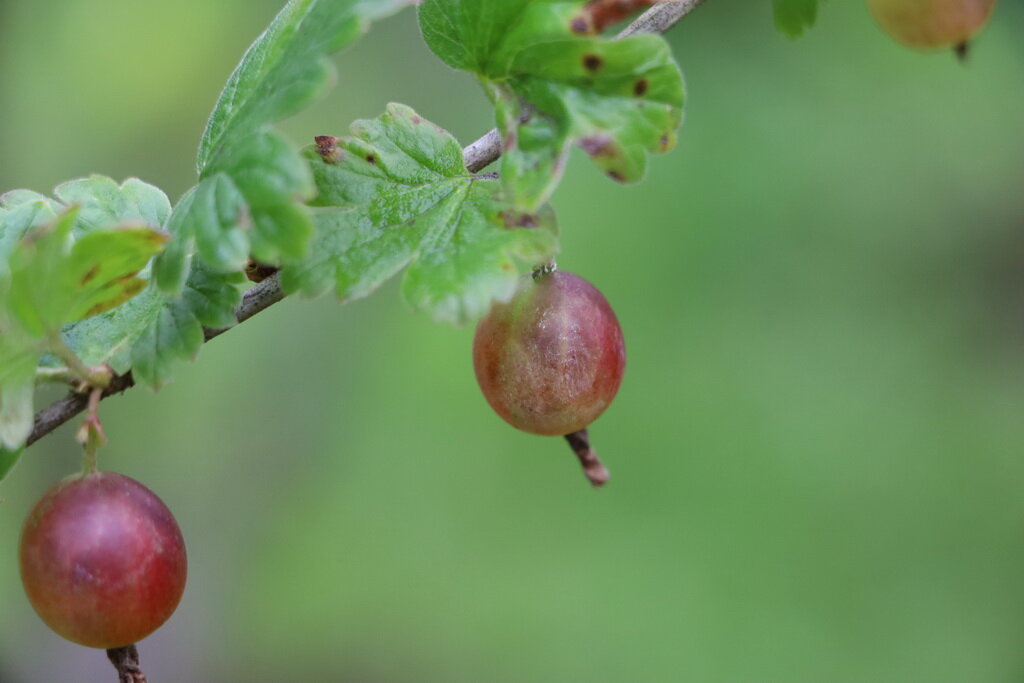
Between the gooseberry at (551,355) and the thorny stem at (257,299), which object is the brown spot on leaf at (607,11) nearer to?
the thorny stem at (257,299)

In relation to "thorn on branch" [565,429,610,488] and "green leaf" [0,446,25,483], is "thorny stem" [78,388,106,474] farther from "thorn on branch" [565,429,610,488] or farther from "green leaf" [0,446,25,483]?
"thorn on branch" [565,429,610,488]

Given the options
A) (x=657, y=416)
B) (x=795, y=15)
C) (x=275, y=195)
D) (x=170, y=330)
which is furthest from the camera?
(x=657, y=416)

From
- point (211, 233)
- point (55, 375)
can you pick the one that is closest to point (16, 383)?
point (55, 375)

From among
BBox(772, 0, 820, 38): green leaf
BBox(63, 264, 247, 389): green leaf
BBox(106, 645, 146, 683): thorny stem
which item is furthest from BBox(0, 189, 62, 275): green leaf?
BBox(772, 0, 820, 38): green leaf

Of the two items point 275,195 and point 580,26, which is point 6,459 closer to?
point 275,195

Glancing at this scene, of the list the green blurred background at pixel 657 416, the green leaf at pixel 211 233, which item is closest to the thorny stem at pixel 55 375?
the green leaf at pixel 211 233

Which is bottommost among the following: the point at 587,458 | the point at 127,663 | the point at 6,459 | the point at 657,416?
the point at 657,416

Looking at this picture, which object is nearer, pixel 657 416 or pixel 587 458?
pixel 587 458
